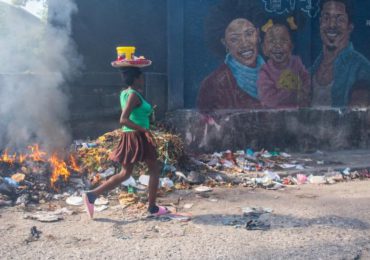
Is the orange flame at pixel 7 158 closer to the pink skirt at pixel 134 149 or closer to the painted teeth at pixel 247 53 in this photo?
the pink skirt at pixel 134 149

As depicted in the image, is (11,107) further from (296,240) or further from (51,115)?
(296,240)

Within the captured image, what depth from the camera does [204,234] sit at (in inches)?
171

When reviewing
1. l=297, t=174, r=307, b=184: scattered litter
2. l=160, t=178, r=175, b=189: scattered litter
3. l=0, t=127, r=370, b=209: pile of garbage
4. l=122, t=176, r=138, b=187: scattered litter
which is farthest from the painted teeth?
l=122, t=176, r=138, b=187: scattered litter

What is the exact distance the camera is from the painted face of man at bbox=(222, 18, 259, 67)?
8.16 m

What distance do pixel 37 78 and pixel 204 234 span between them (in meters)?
3.85

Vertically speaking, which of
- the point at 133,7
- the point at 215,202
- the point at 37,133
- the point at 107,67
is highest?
the point at 133,7

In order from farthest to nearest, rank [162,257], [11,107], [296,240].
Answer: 1. [11,107]
2. [296,240]
3. [162,257]

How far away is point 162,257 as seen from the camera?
379 centimetres

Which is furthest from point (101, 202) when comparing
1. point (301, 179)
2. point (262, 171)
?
point (301, 179)

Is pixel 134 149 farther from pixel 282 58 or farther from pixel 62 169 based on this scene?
pixel 282 58

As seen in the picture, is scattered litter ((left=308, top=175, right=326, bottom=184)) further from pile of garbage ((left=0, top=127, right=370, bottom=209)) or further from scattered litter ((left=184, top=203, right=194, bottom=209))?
scattered litter ((left=184, top=203, right=194, bottom=209))

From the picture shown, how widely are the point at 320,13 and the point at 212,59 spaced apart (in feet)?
8.30

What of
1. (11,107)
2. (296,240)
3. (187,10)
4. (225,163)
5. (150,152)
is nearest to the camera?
(296,240)

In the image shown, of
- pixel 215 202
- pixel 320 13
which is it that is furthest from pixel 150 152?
pixel 320 13
